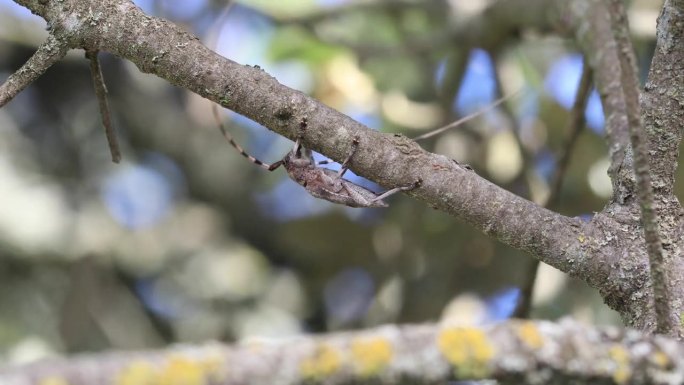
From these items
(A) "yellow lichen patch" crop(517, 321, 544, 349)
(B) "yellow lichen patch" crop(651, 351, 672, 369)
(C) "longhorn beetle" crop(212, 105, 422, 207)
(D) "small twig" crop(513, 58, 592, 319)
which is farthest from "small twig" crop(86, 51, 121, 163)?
(D) "small twig" crop(513, 58, 592, 319)

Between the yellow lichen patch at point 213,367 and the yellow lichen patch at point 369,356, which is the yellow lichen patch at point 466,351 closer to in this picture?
the yellow lichen patch at point 369,356

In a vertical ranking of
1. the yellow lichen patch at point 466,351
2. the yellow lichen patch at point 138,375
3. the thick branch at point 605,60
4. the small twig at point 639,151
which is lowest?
the yellow lichen patch at point 138,375

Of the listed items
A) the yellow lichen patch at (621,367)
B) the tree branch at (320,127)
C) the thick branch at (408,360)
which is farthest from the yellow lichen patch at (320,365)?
the tree branch at (320,127)

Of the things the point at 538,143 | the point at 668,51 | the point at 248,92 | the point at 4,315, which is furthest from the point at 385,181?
the point at 4,315

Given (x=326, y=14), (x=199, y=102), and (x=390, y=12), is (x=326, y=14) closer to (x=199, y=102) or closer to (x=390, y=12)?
(x=390, y=12)

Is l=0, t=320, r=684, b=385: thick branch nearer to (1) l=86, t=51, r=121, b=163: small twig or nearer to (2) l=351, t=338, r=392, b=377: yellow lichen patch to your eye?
(2) l=351, t=338, r=392, b=377: yellow lichen patch

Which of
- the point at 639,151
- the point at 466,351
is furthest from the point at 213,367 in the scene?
the point at 639,151

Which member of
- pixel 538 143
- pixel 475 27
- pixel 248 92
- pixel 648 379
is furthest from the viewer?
pixel 538 143
